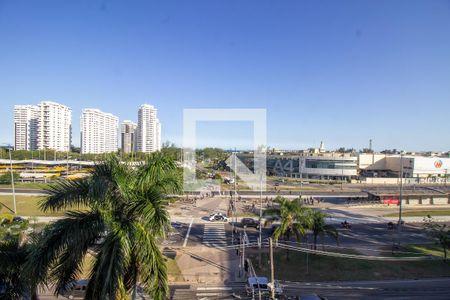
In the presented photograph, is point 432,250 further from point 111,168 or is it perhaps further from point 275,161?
point 275,161

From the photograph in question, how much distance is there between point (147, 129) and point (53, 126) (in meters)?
28.4

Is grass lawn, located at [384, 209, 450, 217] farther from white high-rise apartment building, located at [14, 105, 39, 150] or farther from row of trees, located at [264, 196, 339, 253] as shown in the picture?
white high-rise apartment building, located at [14, 105, 39, 150]

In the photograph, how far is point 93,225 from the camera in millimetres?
3443

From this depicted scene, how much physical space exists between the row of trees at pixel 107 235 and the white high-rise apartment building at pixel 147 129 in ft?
314

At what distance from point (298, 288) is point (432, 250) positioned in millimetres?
11560

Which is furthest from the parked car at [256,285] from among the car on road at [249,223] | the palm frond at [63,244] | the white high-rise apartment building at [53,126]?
the white high-rise apartment building at [53,126]

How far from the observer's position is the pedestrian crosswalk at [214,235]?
19275 millimetres

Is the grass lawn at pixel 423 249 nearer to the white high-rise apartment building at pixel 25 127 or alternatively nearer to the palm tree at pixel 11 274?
the palm tree at pixel 11 274

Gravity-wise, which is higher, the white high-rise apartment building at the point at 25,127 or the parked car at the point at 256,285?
the white high-rise apartment building at the point at 25,127

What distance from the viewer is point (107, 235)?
10.5 feet

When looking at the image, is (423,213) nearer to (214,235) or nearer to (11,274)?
(214,235)

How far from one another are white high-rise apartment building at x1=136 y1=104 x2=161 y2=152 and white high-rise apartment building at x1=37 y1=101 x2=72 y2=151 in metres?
23.1

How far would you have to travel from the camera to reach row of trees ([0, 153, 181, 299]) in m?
3.13

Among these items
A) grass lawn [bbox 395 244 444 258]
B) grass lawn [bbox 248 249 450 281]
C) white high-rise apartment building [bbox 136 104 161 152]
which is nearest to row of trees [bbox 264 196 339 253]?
grass lawn [bbox 248 249 450 281]
